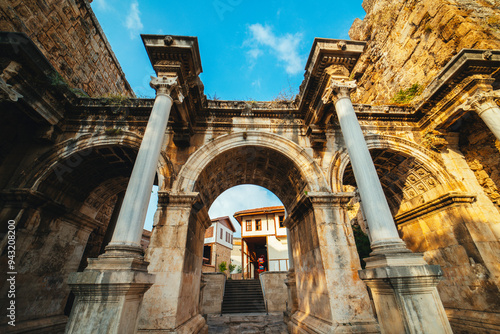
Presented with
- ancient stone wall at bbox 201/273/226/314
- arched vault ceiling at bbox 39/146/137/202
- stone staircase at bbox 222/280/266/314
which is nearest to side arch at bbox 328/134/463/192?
arched vault ceiling at bbox 39/146/137/202

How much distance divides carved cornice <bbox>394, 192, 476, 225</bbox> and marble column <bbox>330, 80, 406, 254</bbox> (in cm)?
359

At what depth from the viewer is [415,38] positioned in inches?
329

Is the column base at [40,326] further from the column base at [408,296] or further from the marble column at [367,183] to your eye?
the marble column at [367,183]

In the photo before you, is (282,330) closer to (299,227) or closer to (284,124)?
(299,227)

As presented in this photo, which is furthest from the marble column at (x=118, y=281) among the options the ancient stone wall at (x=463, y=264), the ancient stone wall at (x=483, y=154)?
the ancient stone wall at (x=483, y=154)

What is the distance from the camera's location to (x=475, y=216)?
18.2 feet

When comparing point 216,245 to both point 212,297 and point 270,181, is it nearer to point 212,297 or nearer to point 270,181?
point 212,297

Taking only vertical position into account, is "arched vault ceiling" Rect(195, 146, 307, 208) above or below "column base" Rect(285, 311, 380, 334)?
above

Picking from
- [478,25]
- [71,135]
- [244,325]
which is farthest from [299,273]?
[478,25]

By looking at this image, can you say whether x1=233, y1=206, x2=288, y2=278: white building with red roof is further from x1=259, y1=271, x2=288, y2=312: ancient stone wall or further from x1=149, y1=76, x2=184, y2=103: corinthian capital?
x1=149, y1=76, x2=184, y2=103: corinthian capital

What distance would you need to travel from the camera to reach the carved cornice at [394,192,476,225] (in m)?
5.71

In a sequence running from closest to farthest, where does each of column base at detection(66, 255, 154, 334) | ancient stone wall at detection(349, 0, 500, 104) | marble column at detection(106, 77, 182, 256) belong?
column base at detection(66, 255, 154, 334)
marble column at detection(106, 77, 182, 256)
ancient stone wall at detection(349, 0, 500, 104)

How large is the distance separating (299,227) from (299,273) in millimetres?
1414

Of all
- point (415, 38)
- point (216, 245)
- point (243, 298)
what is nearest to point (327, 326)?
point (243, 298)
